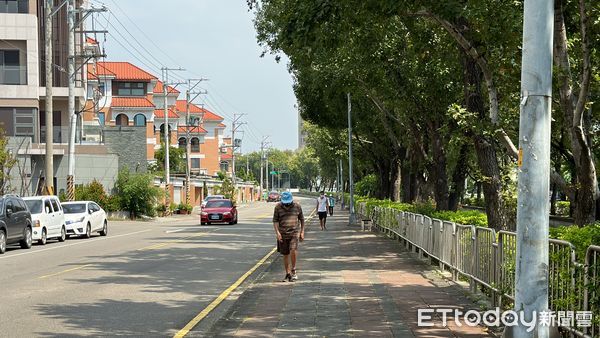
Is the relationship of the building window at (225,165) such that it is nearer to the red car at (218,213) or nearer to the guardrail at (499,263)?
the red car at (218,213)

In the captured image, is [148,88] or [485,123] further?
[148,88]

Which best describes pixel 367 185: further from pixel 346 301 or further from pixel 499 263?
pixel 499 263

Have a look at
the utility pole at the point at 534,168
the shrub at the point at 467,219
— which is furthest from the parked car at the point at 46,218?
the utility pole at the point at 534,168

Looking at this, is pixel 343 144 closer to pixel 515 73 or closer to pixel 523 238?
pixel 515 73

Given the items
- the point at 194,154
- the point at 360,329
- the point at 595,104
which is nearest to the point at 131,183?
the point at 595,104

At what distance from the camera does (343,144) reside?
51.8m

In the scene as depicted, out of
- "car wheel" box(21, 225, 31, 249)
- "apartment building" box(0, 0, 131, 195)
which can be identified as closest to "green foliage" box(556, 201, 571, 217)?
"apartment building" box(0, 0, 131, 195)

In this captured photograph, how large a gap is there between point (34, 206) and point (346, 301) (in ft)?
58.7

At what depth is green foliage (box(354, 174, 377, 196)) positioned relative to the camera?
238ft

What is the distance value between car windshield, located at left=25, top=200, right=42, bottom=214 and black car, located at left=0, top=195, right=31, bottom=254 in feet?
5.20

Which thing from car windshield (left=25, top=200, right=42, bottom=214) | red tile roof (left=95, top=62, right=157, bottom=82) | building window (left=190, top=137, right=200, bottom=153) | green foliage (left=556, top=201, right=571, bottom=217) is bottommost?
green foliage (left=556, top=201, right=571, bottom=217)

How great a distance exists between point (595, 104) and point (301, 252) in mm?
8974

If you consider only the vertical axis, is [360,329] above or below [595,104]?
below

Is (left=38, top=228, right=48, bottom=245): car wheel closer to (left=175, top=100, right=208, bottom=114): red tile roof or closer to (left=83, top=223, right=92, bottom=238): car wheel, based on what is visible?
(left=83, top=223, right=92, bottom=238): car wheel
